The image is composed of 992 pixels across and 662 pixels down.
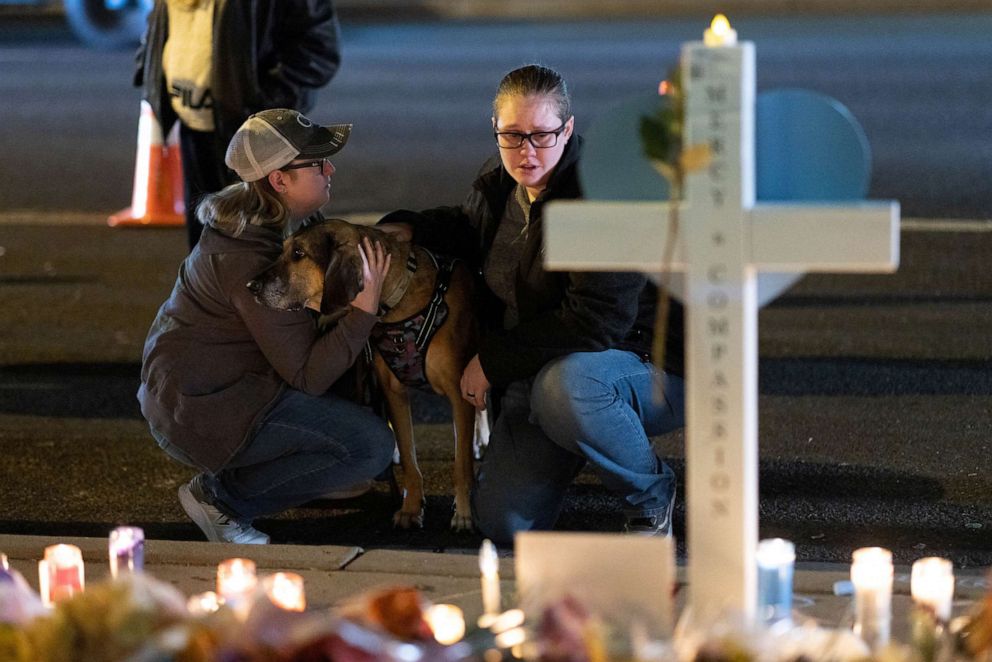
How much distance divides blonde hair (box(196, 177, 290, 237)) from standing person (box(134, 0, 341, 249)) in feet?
6.36

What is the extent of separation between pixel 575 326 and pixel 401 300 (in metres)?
0.68

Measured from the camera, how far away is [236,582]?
3.53 meters

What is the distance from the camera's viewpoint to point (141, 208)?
10.1 metres

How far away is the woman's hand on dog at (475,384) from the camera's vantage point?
189 inches

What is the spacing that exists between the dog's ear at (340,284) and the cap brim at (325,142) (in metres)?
0.31

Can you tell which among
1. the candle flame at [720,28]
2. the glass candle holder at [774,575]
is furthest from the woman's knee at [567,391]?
the candle flame at [720,28]

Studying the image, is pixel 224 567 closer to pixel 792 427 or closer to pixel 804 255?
pixel 804 255

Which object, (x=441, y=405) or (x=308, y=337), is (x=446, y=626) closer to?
(x=308, y=337)

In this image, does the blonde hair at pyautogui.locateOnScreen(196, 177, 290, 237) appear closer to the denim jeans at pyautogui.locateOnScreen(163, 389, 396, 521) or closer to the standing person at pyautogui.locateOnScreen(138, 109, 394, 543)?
the standing person at pyautogui.locateOnScreen(138, 109, 394, 543)

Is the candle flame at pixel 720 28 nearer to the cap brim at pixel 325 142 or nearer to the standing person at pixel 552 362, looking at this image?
the standing person at pixel 552 362

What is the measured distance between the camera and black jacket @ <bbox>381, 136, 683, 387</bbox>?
4.46 meters

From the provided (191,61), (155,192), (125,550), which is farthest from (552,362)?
(155,192)

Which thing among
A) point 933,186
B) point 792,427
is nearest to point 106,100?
point 933,186

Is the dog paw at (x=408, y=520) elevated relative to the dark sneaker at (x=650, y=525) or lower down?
lower down
